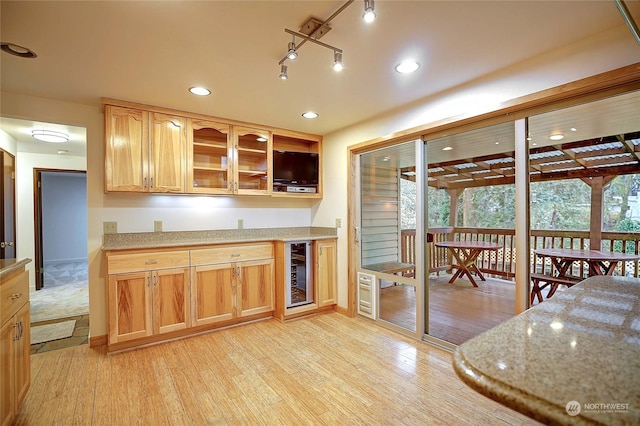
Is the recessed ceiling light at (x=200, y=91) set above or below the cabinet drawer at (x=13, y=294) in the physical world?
above

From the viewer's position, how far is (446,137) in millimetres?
2828

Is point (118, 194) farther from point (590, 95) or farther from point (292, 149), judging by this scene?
point (590, 95)

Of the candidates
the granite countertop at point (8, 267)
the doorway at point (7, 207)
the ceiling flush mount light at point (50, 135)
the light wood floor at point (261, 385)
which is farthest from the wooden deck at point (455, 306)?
the doorway at point (7, 207)

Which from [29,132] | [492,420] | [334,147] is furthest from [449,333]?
[29,132]

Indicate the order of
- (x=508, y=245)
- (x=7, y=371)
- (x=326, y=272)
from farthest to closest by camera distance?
(x=326, y=272) < (x=508, y=245) < (x=7, y=371)

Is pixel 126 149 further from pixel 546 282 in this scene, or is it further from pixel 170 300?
pixel 546 282

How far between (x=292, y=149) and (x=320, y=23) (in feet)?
8.41

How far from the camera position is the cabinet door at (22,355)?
70.1 inches

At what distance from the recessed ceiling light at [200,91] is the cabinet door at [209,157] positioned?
0.63m

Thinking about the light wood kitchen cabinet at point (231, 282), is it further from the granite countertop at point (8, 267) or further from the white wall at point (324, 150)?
the granite countertop at point (8, 267)

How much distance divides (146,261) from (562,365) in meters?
3.08

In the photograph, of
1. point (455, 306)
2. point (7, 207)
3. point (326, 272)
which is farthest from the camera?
point (7, 207)

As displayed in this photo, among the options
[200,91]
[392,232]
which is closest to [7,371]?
[200,91]

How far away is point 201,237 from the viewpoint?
11.7 feet
